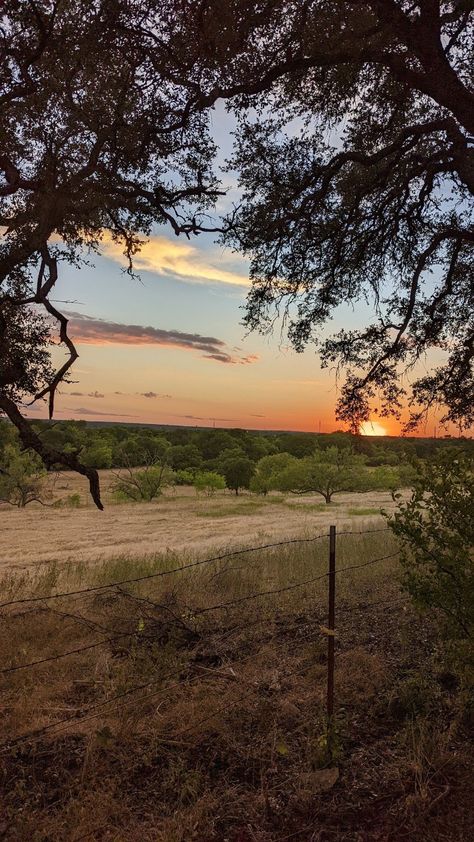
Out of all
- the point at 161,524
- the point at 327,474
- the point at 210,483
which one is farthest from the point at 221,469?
the point at 161,524

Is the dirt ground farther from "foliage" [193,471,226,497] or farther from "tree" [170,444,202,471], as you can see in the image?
"tree" [170,444,202,471]

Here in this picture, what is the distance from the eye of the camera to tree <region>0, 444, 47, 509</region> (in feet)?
126

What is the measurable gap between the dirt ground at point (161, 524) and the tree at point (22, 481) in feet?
3.68

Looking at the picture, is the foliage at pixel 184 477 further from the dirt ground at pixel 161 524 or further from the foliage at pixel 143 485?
the foliage at pixel 143 485

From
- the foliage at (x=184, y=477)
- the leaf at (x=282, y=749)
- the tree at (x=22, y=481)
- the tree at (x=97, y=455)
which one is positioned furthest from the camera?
the tree at (x=97, y=455)

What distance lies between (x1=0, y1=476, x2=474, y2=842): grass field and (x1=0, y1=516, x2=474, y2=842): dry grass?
0.02 metres

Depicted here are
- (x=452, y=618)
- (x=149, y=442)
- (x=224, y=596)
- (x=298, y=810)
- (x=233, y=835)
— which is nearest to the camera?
(x=233, y=835)

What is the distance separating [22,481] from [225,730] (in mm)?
39379

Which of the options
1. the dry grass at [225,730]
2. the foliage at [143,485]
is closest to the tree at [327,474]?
the foliage at [143,485]

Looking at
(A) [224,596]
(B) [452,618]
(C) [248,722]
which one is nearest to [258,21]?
(B) [452,618]

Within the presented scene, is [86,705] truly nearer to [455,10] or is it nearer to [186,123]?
Result: [186,123]

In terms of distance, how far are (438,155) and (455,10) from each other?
1584mm

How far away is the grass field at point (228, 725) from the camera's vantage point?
3.77 metres

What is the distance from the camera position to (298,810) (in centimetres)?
389
